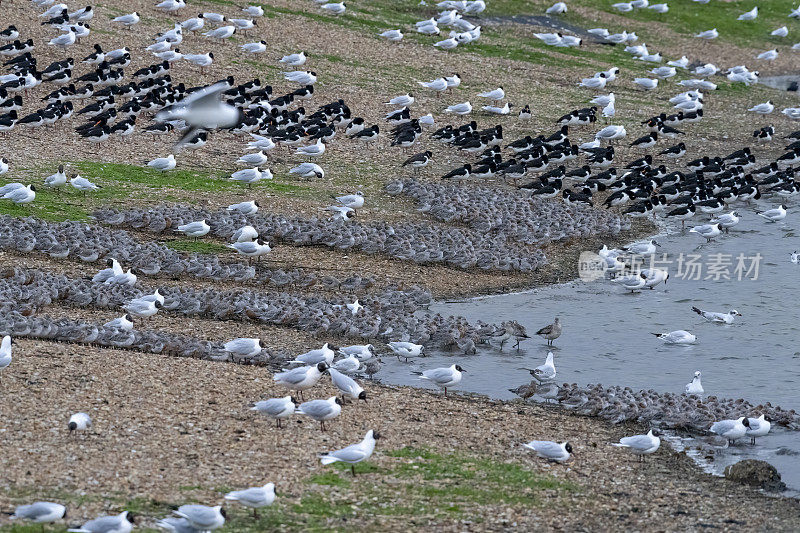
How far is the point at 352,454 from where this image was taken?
1391 centimetres

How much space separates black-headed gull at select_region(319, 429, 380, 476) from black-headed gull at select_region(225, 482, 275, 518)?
1.39 meters

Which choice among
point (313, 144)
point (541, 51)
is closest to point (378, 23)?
point (541, 51)

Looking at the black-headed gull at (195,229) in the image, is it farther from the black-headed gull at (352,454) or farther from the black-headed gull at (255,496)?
the black-headed gull at (255,496)

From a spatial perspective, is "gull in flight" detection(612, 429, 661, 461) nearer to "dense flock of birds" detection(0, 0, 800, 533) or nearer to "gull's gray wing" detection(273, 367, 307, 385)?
"dense flock of birds" detection(0, 0, 800, 533)

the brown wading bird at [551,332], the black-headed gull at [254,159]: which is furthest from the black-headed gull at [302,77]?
the brown wading bird at [551,332]

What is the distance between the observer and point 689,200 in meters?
29.9

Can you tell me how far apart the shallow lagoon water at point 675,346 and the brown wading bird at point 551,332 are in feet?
0.49

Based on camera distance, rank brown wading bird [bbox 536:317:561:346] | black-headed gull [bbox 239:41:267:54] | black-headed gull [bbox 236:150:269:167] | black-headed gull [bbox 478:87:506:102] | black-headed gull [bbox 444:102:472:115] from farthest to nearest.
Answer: black-headed gull [bbox 239:41:267:54], black-headed gull [bbox 478:87:506:102], black-headed gull [bbox 444:102:472:115], black-headed gull [bbox 236:150:269:167], brown wading bird [bbox 536:317:561:346]

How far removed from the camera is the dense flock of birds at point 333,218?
1811cm

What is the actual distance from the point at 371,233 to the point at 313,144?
5.93 metres

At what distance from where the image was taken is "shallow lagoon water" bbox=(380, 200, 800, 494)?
19.5 meters

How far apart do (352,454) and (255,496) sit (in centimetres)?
186

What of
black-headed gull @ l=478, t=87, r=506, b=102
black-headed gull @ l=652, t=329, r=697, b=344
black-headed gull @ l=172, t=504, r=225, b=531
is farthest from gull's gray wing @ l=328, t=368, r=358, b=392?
black-headed gull @ l=478, t=87, r=506, b=102

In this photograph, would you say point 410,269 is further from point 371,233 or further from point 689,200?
point 689,200
